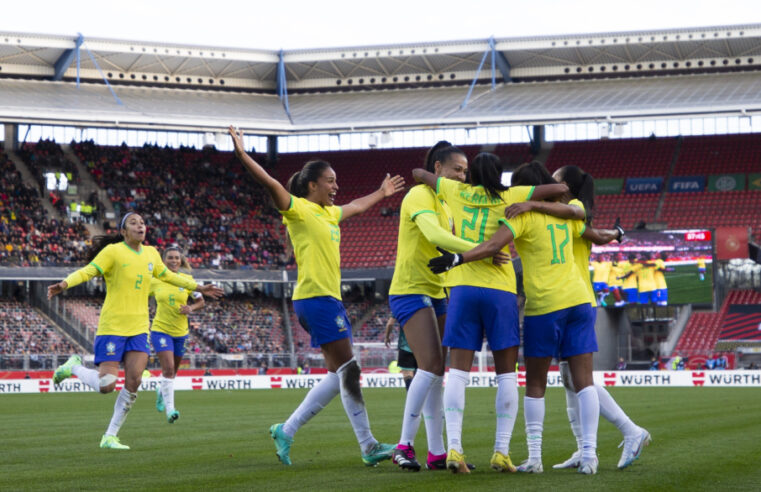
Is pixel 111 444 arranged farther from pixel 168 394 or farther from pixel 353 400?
pixel 168 394

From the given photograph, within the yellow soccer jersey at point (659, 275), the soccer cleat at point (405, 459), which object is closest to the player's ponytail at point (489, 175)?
the soccer cleat at point (405, 459)

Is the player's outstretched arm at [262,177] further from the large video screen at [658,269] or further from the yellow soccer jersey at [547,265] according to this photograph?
the large video screen at [658,269]

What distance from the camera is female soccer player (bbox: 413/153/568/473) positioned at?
7621mm

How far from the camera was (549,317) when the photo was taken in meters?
7.75

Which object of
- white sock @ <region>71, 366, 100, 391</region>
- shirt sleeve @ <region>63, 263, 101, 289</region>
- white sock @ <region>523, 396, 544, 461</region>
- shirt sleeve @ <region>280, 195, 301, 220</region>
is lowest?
white sock @ <region>523, 396, 544, 461</region>

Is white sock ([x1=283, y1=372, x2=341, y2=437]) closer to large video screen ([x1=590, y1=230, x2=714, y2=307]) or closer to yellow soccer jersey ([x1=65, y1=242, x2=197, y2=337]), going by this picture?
yellow soccer jersey ([x1=65, y1=242, x2=197, y2=337])

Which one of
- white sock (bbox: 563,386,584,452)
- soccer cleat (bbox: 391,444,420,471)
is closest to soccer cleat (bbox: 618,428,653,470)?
white sock (bbox: 563,386,584,452)

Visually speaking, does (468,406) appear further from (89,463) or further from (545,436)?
(89,463)

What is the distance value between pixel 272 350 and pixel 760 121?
1054 inches

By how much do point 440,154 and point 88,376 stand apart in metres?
5.48

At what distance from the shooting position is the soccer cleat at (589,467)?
7508 mm

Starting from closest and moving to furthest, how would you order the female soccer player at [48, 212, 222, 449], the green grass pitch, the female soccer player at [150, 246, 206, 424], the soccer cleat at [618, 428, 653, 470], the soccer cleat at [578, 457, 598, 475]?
1. the green grass pitch
2. the soccer cleat at [578, 457, 598, 475]
3. the soccer cleat at [618, 428, 653, 470]
4. the female soccer player at [48, 212, 222, 449]
5. the female soccer player at [150, 246, 206, 424]

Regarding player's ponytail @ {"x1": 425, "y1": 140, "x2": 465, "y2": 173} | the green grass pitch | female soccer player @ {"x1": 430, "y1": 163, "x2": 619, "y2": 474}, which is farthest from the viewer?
player's ponytail @ {"x1": 425, "y1": 140, "x2": 465, "y2": 173}

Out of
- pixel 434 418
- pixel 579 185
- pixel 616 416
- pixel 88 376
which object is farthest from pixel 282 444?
pixel 88 376
